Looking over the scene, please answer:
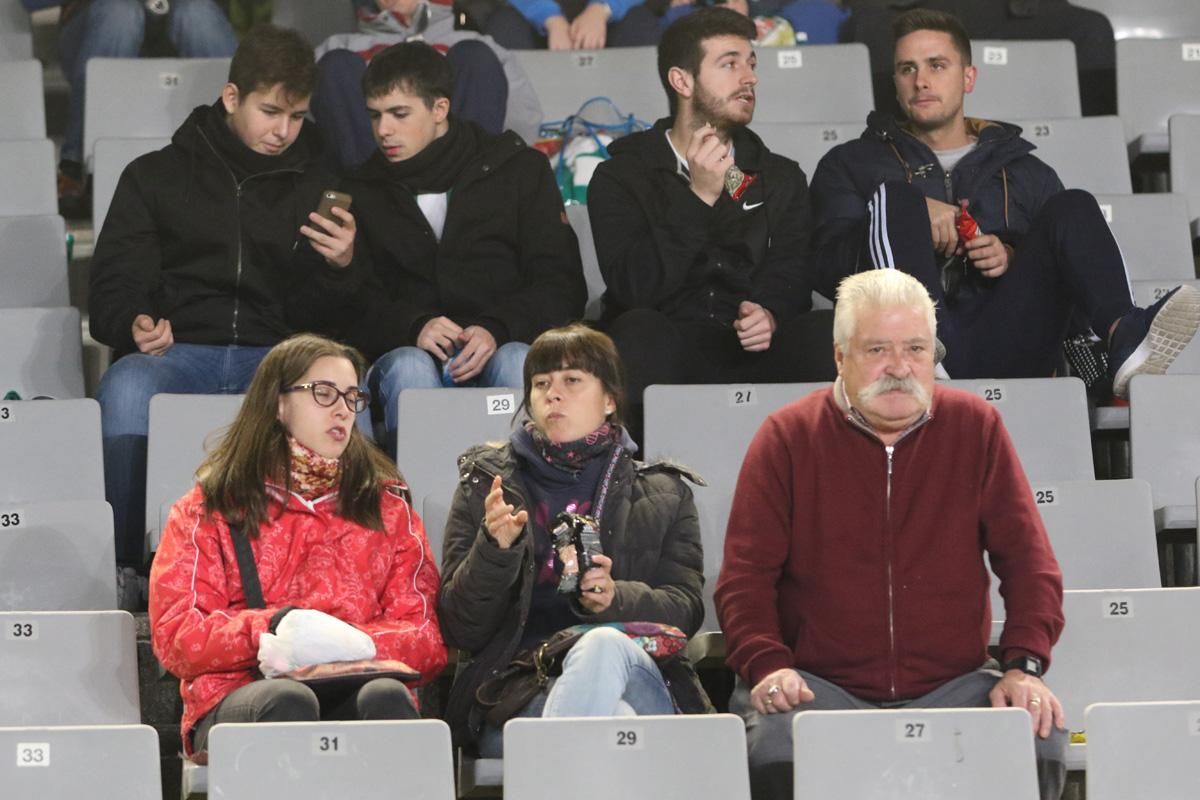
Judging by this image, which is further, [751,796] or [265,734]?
[751,796]

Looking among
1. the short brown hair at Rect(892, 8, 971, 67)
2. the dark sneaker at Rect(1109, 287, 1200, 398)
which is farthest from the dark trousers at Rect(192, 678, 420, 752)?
the short brown hair at Rect(892, 8, 971, 67)

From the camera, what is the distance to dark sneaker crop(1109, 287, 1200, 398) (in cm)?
396

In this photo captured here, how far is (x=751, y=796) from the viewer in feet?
10.3

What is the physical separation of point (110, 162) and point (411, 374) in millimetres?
1194

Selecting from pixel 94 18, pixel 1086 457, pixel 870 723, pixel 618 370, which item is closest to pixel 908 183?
A: pixel 1086 457

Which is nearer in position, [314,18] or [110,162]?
[110,162]

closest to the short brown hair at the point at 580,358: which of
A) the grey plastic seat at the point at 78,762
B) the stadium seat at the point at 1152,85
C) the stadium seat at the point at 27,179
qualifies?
the grey plastic seat at the point at 78,762

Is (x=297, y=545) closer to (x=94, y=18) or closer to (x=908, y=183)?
(x=908, y=183)

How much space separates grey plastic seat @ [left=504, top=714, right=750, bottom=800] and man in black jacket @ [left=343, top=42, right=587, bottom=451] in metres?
1.62

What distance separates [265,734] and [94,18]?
3.31m

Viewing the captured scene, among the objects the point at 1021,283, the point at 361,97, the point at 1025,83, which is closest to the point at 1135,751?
the point at 1021,283

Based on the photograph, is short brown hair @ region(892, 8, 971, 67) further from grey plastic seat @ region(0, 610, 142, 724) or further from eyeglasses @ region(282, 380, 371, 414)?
grey plastic seat @ region(0, 610, 142, 724)

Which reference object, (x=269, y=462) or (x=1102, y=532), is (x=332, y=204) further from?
(x=1102, y=532)

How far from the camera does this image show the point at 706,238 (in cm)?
445
